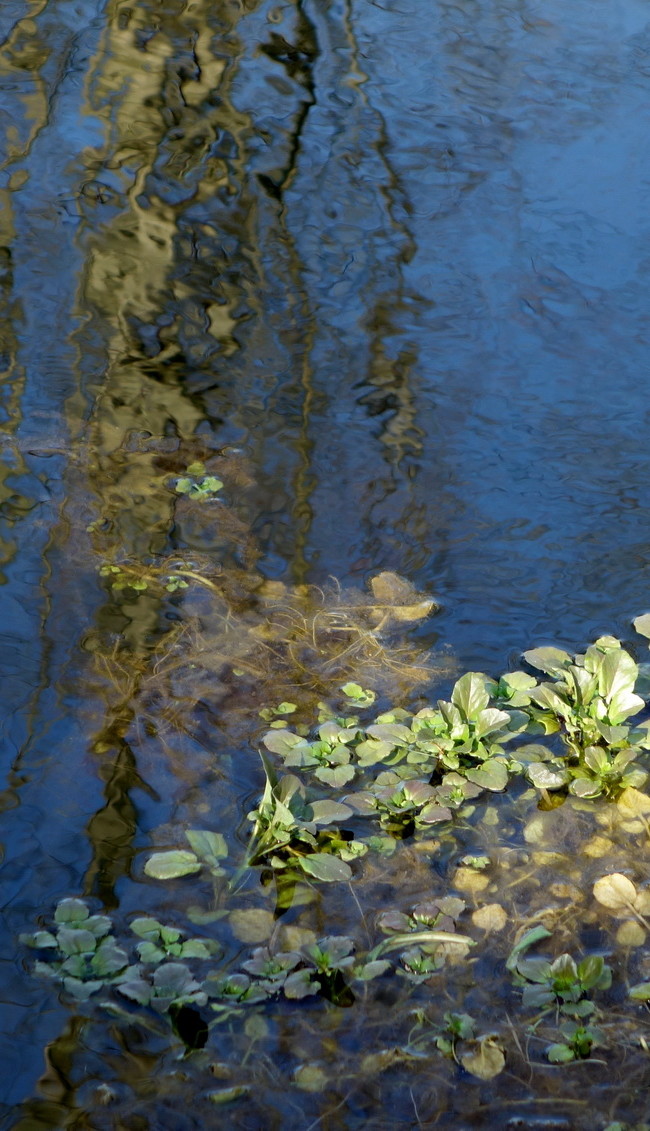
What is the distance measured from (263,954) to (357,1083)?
242 mm

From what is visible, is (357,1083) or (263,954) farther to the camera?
(263,954)

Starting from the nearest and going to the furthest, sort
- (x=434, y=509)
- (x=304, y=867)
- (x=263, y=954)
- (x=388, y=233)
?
(x=263, y=954), (x=304, y=867), (x=434, y=509), (x=388, y=233)

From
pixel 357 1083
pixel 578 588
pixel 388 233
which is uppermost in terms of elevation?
pixel 388 233

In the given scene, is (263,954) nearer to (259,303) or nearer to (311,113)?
(259,303)

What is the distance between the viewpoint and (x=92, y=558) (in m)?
2.49

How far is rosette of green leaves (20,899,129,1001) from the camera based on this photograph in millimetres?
1652

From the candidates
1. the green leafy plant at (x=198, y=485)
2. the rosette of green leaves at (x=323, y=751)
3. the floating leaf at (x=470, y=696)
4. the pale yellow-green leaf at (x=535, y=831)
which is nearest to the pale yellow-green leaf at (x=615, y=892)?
the pale yellow-green leaf at (x=535, y=831)

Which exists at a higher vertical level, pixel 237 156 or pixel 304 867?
pixel 237 156

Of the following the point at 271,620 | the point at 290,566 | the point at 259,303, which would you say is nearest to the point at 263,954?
the point at 271,620

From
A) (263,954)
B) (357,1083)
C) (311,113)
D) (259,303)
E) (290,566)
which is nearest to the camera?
(357,1083)

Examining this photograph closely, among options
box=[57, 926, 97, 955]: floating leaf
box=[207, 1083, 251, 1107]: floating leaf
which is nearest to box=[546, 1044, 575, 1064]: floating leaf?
box=[207, 1083, 251, 1107]: floating leaf

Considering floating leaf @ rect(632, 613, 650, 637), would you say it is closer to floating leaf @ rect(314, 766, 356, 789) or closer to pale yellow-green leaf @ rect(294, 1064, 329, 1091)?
floating leaf @ rect(314, 766, 356, 789)

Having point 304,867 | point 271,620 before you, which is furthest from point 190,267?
point 304,867

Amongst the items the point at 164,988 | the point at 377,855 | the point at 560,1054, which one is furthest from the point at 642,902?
the point at 164,988
